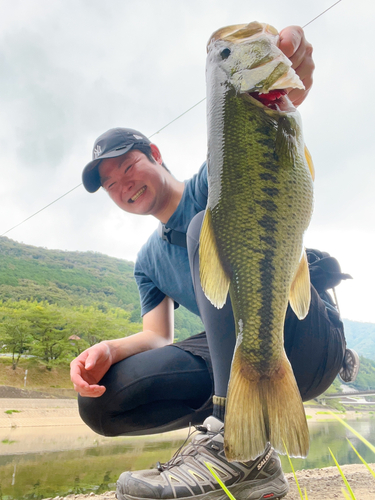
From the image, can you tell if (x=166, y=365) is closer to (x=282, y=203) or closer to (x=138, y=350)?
(x=138, y=350)

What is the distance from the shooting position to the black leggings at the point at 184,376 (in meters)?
1.17

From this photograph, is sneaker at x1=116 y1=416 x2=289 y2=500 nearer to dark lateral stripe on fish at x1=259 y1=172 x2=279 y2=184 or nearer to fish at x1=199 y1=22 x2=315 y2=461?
fish at x1=199 y1=22 x2=315 y2=461

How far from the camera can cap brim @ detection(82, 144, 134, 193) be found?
5.67 feet

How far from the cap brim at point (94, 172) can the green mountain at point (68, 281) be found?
98.7ft

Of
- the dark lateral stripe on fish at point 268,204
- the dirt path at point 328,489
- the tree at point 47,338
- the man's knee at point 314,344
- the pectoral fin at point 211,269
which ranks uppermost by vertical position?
the dark lateral stripe on fish at point 268,204

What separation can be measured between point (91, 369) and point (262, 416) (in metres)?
0.85

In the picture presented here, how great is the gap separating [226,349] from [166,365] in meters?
0.45

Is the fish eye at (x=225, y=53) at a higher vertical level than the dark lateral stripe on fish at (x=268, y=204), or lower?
higher

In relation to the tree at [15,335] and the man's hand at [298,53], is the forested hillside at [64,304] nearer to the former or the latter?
the tree at [15,335]

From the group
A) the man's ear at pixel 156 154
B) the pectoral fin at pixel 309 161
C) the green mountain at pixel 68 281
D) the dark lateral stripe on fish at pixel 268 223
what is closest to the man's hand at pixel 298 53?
the pectoral fin at pixel 309 161

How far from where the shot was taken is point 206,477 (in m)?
1.05

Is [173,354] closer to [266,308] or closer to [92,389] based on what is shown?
[92,389]

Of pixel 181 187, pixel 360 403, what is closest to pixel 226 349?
pixel 181 187

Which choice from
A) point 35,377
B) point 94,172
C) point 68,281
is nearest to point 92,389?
point 94,172
